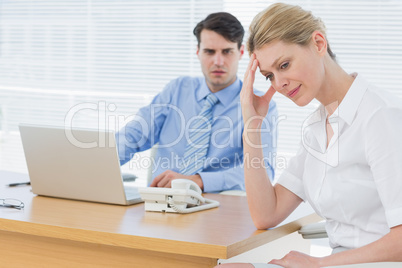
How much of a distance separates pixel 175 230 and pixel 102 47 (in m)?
3.38

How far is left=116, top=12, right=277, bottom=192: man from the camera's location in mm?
2789

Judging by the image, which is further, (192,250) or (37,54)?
(37,54)

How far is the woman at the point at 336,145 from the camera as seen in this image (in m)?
1.47

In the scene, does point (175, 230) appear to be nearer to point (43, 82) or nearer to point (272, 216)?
point (272, 216)

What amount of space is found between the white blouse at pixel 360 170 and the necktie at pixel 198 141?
106 centimetres

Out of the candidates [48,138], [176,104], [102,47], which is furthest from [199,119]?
[102,47]

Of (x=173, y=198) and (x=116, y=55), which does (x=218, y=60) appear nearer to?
(x=173, y=198)

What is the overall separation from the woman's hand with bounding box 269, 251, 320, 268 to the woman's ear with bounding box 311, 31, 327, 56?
0.61 m

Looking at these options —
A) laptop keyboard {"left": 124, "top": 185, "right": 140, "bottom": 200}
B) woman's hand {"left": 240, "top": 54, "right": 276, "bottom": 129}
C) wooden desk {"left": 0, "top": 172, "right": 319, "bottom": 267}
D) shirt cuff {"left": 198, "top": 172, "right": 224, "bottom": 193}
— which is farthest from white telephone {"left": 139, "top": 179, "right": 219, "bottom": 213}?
shirt cuff {"left": 198, "top": 172, "right": 224, "bottom": 193}

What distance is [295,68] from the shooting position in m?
1.66

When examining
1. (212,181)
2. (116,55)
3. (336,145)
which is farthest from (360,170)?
(116,55)

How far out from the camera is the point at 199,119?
2.88 m

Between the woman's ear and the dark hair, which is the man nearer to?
the dark hair

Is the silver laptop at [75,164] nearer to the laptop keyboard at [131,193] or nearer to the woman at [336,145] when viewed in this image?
the laptop keyboard at [131,193]
